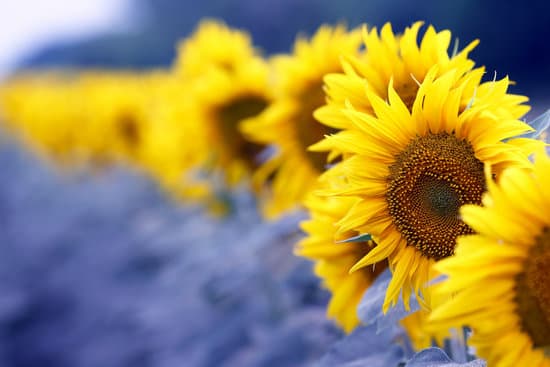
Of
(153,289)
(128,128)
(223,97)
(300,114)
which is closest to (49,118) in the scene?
(128,128)

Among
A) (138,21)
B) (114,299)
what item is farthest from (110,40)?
(114,299)

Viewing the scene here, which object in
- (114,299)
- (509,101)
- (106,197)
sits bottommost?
(509,101)

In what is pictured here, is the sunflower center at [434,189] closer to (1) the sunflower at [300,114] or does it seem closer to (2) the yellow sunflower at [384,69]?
(2) the yellow sunflower at [384,69]

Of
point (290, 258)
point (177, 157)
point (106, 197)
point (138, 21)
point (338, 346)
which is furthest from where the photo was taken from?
point (138, 21)

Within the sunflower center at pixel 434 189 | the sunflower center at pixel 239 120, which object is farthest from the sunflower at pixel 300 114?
the sunflower center at pixel 434 189

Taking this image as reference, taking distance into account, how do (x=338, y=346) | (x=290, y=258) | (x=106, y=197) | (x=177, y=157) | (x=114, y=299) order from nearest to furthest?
1. (x=338, y=346)
2. (x=290, y=258)
3. (x=177, y=157)
4. (x=114, y=299)
5. (x=106, y=197)

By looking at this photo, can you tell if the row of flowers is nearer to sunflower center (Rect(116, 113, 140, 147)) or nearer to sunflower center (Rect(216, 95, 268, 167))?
sunflower center (Rect(216, 95, 268, 167))

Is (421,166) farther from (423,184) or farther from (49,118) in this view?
(49,118)

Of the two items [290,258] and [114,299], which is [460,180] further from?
[114,299]

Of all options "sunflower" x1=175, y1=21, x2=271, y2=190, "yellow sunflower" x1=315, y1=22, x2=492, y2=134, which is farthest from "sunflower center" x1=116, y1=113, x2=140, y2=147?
"yellow sunflower" x1=315, y1=22, x2=492, y2=134
